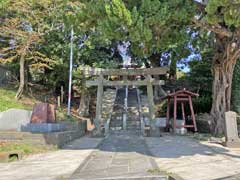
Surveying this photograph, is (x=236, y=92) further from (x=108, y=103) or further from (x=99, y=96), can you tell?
(x=108, y=103)

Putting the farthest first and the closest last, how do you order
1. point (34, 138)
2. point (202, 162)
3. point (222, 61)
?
point (222, 61), point (34, 138), point (202, 162)

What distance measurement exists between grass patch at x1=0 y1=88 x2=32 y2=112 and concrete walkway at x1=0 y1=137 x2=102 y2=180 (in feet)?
26.4

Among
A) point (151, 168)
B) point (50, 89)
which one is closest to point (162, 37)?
point (151, 168)

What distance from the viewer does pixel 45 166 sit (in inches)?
299

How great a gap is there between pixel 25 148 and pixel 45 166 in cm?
219

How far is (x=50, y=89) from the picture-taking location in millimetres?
24781

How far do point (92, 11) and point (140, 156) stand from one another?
13.3 ft

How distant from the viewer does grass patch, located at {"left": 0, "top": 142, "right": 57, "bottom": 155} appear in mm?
9145

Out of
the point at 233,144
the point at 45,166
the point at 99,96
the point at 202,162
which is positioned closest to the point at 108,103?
the point at 99,96

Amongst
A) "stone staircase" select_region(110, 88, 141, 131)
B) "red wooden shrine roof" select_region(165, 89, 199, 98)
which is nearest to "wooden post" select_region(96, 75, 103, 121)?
"stone staircase" select_region(110, 88, 141, 131)

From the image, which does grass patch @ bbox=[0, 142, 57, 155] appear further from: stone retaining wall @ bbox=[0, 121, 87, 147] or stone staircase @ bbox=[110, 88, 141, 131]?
stone staircase @ bbox=[110, 88, 141, 131]

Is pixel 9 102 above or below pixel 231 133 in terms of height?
above

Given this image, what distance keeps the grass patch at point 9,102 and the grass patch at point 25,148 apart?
678cm

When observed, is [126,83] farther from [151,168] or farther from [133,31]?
[151,168]
